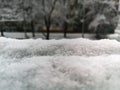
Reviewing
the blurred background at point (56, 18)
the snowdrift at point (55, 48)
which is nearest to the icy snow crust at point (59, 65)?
the snowdrift at point (55, 48)

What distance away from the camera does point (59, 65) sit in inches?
74.8

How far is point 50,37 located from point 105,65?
34.2 inches

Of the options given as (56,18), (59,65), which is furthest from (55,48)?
(56,18)

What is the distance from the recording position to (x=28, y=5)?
248 cm

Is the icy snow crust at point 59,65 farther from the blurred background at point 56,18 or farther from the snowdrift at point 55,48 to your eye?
the blurred background at point 56,18

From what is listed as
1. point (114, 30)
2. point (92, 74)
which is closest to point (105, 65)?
point (92, 74)

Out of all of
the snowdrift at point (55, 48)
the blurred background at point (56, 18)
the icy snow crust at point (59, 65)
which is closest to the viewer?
the icy snow crust at point (59, 65)

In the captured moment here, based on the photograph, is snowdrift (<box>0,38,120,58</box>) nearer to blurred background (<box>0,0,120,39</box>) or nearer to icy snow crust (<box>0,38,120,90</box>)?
icy snow crust (<box>0,38,120,90</box>)

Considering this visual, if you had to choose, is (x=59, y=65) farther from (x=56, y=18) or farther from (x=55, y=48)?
(x=56, y=18)

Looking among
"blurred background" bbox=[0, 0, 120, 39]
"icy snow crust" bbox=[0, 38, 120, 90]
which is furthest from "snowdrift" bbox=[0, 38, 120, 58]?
"blurred background" bbox=[0, 0, 120, 39]

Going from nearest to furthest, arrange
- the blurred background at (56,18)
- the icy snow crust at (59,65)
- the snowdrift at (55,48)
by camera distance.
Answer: the icy snow crust at (59,65) → the snowdrift at (55,48) → the blurred background at (56,18)

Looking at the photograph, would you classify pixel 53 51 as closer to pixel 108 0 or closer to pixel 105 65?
pixel 105 65

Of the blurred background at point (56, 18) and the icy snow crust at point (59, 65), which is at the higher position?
the blurred background at point (56, 18)

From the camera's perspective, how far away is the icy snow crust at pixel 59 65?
1745mm
